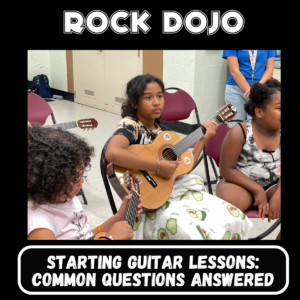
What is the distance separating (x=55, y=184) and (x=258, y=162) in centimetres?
108

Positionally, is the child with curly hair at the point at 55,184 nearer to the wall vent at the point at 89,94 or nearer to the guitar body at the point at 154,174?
the guitar body at the point at 154,174

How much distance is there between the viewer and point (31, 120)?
282cm

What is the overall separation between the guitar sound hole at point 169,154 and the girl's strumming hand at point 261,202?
0.42m

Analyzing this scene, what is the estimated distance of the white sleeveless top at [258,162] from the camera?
1824 millimetres

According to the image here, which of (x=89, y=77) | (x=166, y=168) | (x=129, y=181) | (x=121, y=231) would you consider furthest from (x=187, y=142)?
(x=89, y=77)

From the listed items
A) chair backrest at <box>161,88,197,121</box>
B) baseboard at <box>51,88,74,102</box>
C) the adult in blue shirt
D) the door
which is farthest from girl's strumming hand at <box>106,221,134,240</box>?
baseboard at <box>51,88,74,102</box>

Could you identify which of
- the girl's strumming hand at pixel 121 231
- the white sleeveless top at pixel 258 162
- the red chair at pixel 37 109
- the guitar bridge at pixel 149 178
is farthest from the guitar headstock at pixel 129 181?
the red chair at pixel 37 109

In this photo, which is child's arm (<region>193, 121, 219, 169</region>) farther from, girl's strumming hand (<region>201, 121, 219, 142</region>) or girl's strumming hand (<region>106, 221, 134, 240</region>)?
girl's strumming hand (<region>106, 221, 134, 240</region>)

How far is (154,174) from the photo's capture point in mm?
1694

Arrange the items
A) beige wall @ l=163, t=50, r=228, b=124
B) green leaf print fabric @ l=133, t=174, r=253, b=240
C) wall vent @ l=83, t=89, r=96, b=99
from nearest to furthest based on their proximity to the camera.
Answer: green leaf print fabric @ l=133, t=174, r=253, b=240, beige wall @ l=163, t=50, r=228, b=124, wall vent @ l=83, t=89, r=96, b=99

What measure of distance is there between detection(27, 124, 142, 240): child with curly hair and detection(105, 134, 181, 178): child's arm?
38cm

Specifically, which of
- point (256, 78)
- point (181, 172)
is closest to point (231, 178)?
point (181, 172)

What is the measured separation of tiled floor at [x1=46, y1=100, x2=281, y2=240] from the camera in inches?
101

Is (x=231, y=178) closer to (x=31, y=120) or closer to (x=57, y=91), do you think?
(x=31, y=120)
